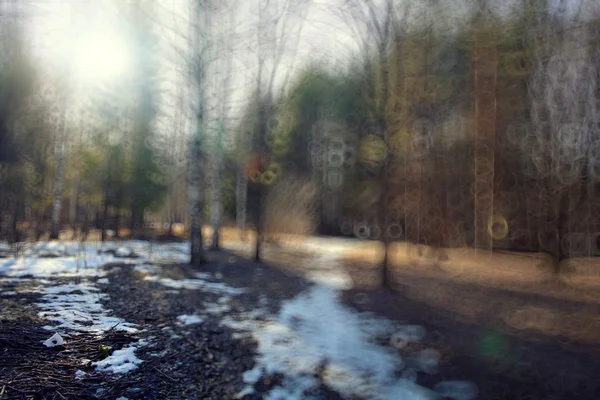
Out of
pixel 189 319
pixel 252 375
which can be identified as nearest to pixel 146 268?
pixel 189 319

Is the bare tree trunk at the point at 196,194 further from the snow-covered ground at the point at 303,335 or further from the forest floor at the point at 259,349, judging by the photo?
the forest floor at the point at 259,349

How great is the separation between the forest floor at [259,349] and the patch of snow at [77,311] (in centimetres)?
3

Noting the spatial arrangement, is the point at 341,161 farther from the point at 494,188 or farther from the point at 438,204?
the point at 494,188

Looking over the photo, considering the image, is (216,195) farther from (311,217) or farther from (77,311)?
(77,311)

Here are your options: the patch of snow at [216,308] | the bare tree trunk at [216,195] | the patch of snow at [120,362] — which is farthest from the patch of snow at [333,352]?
the bare tree trunk at [216,195]

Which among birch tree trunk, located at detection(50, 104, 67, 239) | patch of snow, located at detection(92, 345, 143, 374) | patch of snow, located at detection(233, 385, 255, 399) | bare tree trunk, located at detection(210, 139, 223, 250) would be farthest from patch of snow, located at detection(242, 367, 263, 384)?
birch tree trunk, located at detection(50, 104, 67, 239)

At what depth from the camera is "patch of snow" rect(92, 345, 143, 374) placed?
4.12 m

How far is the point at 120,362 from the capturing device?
14.1 ft

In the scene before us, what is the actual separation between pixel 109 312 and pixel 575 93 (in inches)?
451

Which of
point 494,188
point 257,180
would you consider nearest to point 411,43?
point 257,180

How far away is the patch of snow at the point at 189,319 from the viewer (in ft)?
19.7

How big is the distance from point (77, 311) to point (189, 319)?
1.64 metres

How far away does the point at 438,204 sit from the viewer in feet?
60.1

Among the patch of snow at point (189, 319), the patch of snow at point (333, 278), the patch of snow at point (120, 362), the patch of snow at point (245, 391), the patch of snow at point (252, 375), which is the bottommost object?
the patch of snow at point (245, 391)
